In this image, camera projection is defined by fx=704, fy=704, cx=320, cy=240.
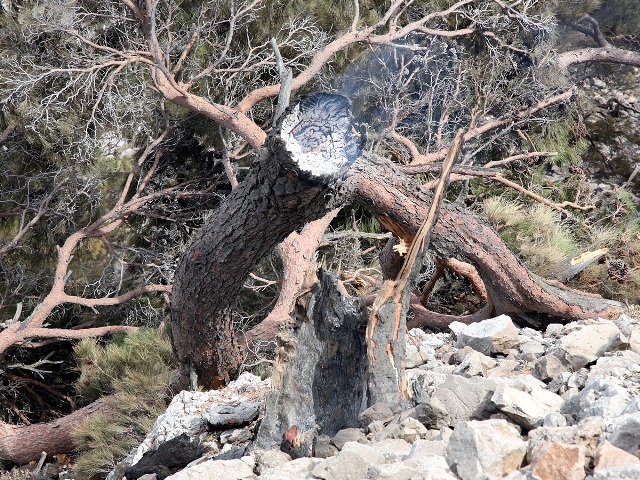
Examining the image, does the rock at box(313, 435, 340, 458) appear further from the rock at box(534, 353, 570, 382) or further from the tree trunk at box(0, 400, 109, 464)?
the tree trunk at box(0, 400, 109, 464)

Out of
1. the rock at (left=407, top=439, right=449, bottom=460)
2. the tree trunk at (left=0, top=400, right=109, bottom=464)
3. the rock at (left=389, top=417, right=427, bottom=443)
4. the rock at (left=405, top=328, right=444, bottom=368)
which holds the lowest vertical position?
the tree trunk at (left=0, top=400, right=109, bottom=464)

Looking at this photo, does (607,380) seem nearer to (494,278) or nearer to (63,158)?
(494,278)

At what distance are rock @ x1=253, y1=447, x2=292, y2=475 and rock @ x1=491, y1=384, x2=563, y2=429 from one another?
717 millimetres

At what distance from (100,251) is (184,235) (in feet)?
2.91

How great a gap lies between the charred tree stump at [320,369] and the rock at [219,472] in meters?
0.44

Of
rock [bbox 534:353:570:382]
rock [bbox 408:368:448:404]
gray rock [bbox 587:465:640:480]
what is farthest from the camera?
rock [bbox 534:353:570:382]

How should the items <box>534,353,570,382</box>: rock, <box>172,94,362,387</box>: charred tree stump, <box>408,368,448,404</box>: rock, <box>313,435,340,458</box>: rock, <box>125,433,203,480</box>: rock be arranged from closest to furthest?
<box>313,435,340,458</box>: rock, <box>408,368,448,404</box>: rock, <box>172,94,362,387</box>: charred tree stump, <box>534,353,570,382</box>: rock, <box>125,433,203,480</box>: rock

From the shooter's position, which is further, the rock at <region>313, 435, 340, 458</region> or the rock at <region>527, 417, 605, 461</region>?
the rock at <region>313, 435, 340, 458</region>

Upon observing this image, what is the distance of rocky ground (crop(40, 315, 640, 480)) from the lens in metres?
1.78

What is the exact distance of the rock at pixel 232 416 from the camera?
3395mm

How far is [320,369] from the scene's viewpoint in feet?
10.0

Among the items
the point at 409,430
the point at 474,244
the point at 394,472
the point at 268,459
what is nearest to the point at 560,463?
the point at 394,472

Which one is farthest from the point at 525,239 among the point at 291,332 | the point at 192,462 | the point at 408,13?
the point at 192,462

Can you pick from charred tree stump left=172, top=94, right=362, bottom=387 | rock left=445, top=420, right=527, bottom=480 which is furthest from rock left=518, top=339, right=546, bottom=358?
rock left=445, top=420, right=527, bottom=480
